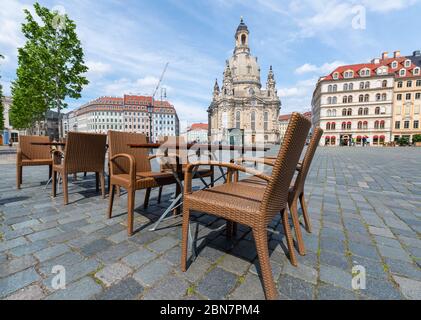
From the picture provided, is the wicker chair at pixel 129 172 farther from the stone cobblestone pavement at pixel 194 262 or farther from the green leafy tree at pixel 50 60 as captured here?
the green leafy tree at pixel 50 60

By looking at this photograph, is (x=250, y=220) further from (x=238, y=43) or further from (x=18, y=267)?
(x=238, y=43)

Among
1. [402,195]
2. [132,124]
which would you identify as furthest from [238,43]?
[402,195]

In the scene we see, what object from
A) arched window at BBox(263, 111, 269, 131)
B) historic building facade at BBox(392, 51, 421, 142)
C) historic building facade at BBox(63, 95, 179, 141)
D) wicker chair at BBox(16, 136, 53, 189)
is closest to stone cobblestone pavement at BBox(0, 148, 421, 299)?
wicker chair at BBox(16, 136, 53, 189)

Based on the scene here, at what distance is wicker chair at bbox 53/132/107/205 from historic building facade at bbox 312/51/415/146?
2242 inches

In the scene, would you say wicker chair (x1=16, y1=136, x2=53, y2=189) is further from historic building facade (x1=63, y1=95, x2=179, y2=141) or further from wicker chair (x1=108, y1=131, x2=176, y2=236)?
historic building facade (x1=63, y1=95, x2=179, y2=141)

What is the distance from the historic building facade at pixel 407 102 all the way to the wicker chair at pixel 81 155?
61092 millimetres

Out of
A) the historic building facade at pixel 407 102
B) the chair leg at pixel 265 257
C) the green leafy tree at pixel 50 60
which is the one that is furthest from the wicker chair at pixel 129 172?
the historic building facade at pixel 407 102

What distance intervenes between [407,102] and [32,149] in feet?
213

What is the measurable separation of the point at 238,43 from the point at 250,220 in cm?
7909

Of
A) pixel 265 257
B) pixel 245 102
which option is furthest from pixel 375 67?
pixel 265 257

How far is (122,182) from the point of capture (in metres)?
2.31

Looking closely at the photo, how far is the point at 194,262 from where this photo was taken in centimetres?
176

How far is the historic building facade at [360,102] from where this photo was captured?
47.0 meters
